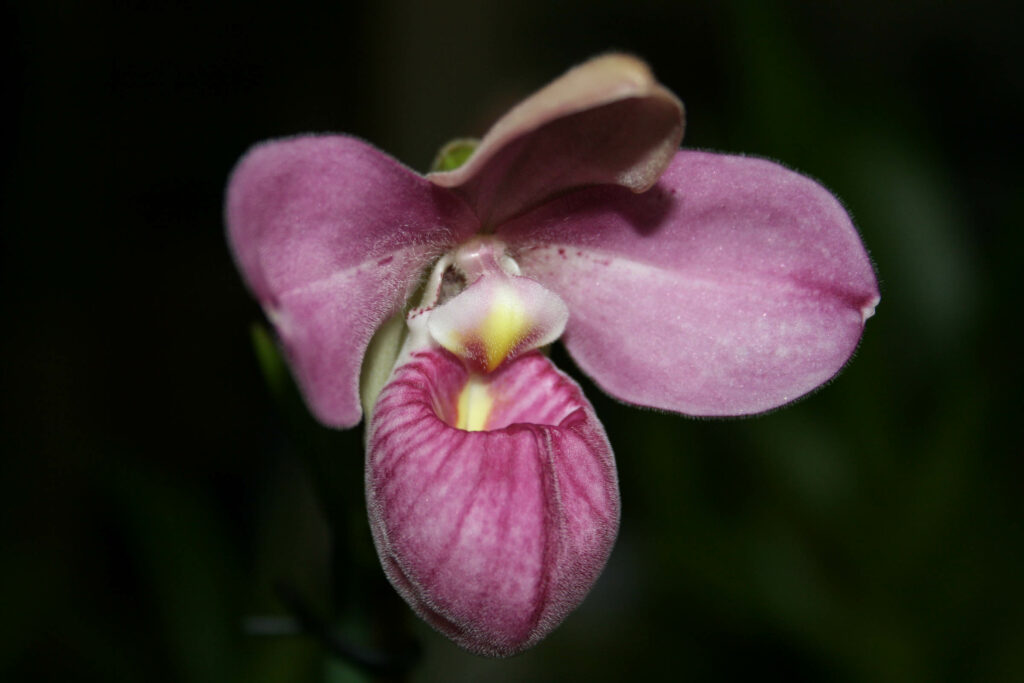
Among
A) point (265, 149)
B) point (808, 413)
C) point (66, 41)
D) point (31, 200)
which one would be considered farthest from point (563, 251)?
point (66, 41)

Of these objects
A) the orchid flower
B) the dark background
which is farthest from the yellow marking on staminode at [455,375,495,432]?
the dark background

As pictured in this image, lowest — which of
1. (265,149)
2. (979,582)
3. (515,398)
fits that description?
(979,582)

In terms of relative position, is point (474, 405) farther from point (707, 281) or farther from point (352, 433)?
point (707, 281)

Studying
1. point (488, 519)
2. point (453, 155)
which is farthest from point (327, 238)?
point (488, 519)

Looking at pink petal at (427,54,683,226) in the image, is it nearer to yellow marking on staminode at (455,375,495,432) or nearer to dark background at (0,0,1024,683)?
yellow marking on staminode at (455,375,495,432)

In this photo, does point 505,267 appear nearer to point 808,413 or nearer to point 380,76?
point 808,413

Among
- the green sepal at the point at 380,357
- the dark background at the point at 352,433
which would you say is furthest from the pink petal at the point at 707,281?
the dark background at the point at 352,433
